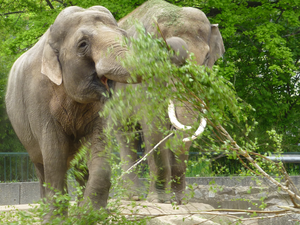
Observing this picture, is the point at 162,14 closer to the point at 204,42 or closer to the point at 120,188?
the point at 204,42

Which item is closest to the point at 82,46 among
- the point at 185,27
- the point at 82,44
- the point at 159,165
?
the point at 82,44

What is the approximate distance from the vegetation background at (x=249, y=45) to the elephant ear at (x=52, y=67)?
5.73 metres

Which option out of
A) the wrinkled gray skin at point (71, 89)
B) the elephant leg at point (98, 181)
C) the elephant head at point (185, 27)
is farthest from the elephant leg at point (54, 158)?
the elephant head at point (185, 27)

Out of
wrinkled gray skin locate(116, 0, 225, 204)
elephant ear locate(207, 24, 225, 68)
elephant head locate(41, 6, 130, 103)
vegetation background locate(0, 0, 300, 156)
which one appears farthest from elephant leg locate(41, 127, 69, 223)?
vegetation background locate(0, 0, 300, 156)

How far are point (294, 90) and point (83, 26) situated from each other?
372 inches

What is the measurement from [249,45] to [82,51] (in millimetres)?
8620

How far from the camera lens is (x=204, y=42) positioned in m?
6.35

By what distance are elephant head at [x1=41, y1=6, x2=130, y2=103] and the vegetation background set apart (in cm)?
565

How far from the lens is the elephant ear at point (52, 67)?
4332 mm

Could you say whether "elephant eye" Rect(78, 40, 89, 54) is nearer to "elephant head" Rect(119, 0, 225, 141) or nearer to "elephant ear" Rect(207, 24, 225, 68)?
"elephant head" Rect(119, 0, 225, 141)

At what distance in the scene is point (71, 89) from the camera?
14.2 ft

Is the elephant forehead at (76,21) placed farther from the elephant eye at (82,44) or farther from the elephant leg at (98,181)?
the elephant leg at (98,181)

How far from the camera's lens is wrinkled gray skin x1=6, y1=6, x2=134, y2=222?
422 cm

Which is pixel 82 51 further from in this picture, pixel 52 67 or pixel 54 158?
pixel 54 158
